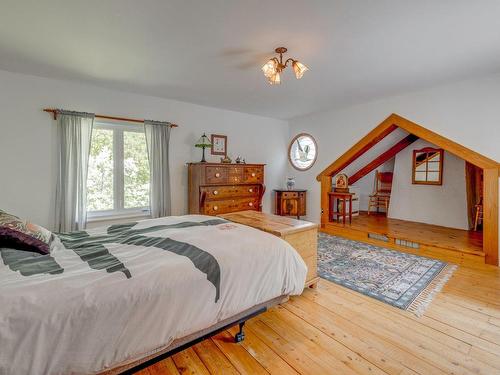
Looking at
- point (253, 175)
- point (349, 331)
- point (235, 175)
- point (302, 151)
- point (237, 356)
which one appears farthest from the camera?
point (302, 151)

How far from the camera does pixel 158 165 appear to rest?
382cm

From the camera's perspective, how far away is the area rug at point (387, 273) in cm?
238

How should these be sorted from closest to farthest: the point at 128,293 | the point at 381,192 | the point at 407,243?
the point at 128,293
the point at 407,243
the point at 381,192

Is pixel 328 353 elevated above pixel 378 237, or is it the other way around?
pixel 378 237

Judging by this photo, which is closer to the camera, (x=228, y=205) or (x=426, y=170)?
(x=228, y=205)

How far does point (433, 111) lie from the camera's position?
11.6 ft

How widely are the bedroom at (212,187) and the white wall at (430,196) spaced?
23cm

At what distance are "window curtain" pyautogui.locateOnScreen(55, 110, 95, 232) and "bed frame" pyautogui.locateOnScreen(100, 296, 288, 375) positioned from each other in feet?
8.41

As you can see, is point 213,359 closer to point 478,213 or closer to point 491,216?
point 491,216

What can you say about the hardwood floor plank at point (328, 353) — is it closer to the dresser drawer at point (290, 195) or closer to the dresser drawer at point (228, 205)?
the dresser drawer at point (228, 205)

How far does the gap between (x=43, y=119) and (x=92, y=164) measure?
738 millimetres

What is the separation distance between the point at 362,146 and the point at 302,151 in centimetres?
145

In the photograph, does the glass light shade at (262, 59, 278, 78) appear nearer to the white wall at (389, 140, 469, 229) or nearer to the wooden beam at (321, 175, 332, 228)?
the wooden beam at (321, 175, 332, 228)

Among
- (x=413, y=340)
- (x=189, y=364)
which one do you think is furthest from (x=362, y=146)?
(x=189, y=364)
